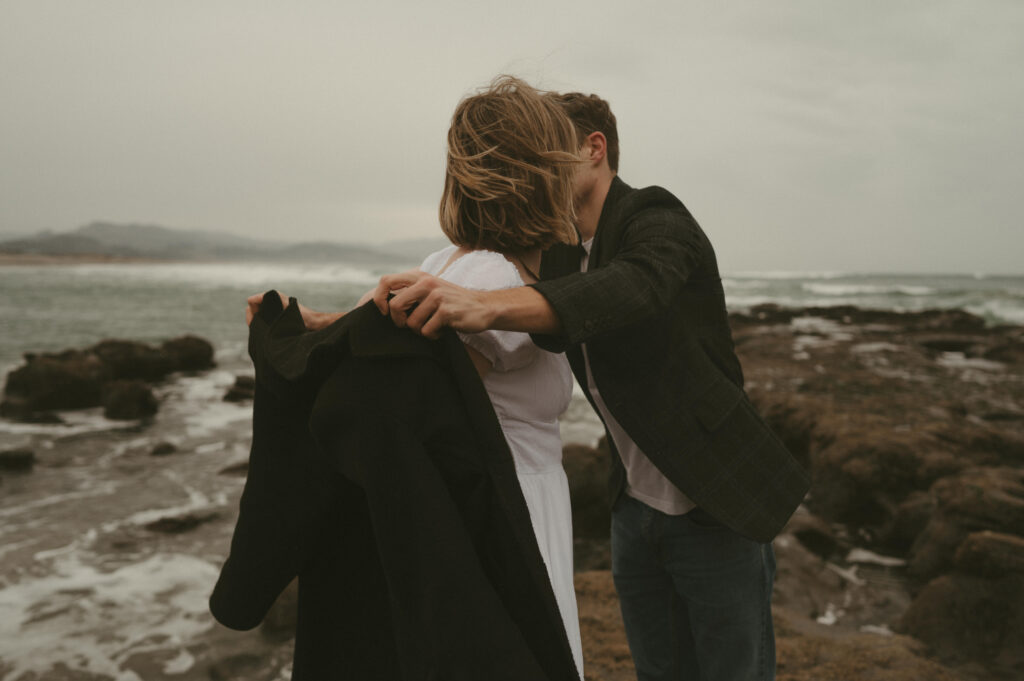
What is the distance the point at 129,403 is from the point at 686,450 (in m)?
12.1

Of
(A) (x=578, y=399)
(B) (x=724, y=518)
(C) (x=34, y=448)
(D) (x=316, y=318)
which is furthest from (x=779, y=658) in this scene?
(C) (x=34, y=448)

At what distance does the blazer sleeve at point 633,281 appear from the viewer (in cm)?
135

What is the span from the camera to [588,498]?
19.9ft

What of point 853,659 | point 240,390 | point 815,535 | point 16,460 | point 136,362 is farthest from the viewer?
point 136,362

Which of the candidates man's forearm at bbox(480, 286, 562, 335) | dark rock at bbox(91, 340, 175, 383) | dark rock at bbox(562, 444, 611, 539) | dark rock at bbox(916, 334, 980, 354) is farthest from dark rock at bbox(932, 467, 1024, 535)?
dark rock at bbox(916, 334, 980, 354)

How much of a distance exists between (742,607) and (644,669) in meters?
0.52

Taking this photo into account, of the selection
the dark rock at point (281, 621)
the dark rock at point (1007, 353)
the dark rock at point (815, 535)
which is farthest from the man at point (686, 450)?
the dark rock at point (1007, 353)

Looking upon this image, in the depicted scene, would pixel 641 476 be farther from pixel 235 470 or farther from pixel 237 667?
pixel 235 470

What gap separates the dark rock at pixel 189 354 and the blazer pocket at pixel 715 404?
17204mm

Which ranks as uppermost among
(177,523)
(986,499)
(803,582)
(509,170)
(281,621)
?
(509,170)

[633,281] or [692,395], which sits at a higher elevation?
[633,281]

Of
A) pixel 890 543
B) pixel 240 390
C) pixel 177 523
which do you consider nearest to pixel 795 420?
pixel 890 543

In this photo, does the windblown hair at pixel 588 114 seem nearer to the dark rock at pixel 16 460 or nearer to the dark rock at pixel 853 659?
the dark rock at pixel 853 659

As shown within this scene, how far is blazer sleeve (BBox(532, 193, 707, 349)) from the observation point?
135 centimetres
